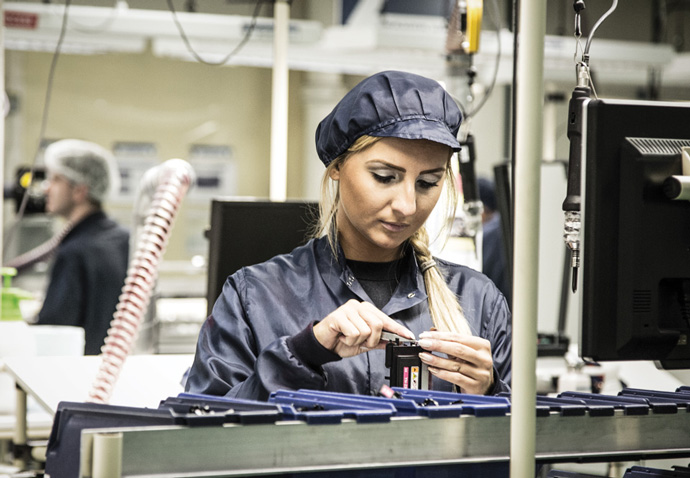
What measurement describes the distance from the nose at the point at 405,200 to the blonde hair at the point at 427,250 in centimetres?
10

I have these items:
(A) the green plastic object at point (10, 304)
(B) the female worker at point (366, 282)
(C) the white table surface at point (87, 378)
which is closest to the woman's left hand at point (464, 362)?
(B) the female worker at point (366, 282)

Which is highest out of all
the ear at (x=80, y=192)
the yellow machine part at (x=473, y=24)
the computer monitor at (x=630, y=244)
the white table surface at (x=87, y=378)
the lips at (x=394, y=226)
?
the yellow machine part at (x=473, y=24)

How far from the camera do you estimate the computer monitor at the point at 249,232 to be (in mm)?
2285

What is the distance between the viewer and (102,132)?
5652 mm

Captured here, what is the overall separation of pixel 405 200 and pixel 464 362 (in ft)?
0.99

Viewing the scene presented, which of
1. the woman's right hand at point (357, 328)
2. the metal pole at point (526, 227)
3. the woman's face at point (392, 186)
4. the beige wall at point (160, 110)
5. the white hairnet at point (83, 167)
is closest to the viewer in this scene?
the metal pole at point (526, 227)

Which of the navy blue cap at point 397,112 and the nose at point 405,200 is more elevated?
the navy blue cap at point 397,112

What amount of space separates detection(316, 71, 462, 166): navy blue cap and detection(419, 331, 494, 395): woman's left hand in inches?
13.6

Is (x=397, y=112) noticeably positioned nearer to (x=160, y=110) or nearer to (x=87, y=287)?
(x=87, y=287)

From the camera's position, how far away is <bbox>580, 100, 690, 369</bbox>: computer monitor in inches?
38.4

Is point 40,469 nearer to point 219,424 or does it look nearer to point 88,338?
point 88,338

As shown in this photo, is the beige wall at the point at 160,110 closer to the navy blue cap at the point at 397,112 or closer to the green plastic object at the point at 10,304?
the green plastic object at the point at 10,304

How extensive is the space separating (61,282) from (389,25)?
200cm

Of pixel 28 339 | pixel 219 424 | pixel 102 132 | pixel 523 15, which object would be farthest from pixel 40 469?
pixel 102 132
